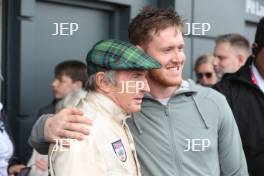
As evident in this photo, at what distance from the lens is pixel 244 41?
17.5ft

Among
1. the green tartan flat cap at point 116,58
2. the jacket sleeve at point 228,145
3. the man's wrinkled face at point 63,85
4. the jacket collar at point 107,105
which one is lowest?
the jacket sleeve at point 228,145

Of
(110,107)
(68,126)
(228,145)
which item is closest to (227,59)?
(228,145)

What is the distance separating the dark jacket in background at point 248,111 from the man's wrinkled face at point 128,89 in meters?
0.85

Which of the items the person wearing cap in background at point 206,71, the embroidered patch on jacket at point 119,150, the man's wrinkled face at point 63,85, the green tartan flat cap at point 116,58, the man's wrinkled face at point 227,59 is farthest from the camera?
the person wearing cap in background at point 206,71

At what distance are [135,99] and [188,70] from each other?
418 centimetres

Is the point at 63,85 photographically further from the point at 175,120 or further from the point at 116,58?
A: the point at 116,58

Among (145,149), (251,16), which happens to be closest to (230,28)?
(251,16)

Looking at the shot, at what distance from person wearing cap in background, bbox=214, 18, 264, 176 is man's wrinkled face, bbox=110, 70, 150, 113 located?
0.85 meters

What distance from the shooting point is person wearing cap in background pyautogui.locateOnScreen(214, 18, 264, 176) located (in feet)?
9.65

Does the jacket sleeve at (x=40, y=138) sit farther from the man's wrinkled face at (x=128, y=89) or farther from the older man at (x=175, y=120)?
the man's wrinkled face at (x=128, y=89)

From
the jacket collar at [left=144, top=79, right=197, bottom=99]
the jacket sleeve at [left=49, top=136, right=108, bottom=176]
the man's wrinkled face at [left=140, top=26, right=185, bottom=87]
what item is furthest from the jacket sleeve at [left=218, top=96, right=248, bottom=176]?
the jacket sleeve at [left=49, top=136, right=108, bottom=176]

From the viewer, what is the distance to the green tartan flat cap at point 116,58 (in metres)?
2.22

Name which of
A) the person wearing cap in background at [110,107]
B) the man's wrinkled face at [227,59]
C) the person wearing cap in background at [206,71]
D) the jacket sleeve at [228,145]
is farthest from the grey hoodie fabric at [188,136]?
the person wearing cap in background at [206,71]

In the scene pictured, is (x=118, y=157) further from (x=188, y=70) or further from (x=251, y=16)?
(x=251, y=16)
